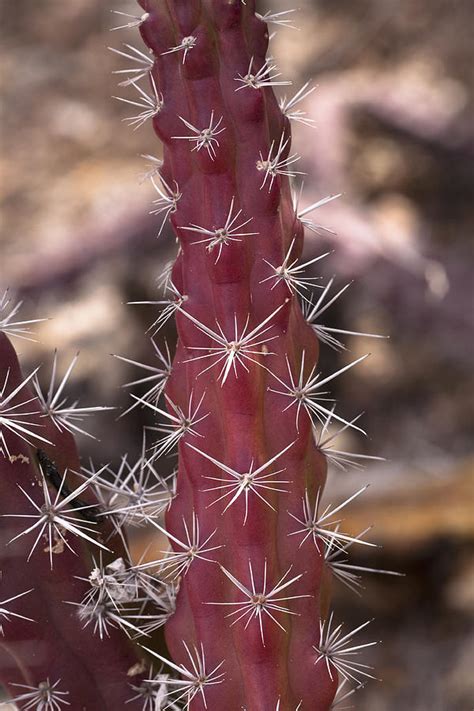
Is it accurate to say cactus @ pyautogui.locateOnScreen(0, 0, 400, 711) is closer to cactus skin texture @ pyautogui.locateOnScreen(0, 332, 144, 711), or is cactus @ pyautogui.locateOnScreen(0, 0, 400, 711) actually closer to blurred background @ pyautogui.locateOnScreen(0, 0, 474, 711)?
cactus skin texture @ pyautogui.locateOnScreen(0, 332, 144, 711)

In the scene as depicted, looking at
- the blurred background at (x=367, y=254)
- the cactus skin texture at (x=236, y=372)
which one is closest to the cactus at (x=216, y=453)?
the cactus skin texture at (x=236, y=372)

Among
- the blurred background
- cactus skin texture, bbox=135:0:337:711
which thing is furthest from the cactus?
the blurred background

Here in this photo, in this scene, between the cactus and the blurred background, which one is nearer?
the cactus

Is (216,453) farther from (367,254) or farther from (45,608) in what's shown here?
(367,254)

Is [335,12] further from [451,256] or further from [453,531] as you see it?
[453,531]

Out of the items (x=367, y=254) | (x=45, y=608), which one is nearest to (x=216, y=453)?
(x=45, y=608)
